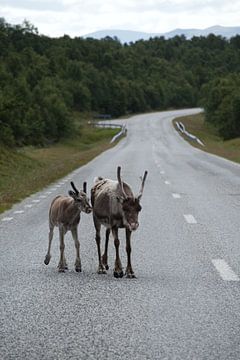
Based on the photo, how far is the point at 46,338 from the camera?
22.1 ft

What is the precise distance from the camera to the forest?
7594 cm

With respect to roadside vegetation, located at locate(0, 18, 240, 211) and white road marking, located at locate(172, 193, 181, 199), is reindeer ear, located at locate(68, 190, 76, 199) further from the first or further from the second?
white road marking, located at locate(172, 193, 181, 199)

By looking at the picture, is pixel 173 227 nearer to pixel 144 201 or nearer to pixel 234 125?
pixel 144 201

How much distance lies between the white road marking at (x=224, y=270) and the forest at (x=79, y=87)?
32.6 meters

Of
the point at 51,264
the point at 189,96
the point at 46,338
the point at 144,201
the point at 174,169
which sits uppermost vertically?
the point at 46,338

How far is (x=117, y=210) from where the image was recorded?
9281 mm

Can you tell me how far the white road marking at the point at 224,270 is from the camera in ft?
30.9

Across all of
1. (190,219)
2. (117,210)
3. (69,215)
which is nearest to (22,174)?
(190,219)

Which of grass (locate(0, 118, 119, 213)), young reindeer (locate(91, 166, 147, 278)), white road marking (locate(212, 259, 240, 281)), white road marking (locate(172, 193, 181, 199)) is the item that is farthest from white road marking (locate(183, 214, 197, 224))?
young reindeer (locate(91, 166, 147, 278))

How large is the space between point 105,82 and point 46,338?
138769 mm

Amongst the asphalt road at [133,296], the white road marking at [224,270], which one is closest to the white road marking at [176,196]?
the asphalt road at [133,296]

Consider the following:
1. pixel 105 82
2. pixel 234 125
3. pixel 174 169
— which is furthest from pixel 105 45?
pixel 174 169

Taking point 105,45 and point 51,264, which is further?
point 105,45

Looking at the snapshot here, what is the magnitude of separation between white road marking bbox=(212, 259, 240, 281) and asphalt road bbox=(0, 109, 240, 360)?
0.01 m
